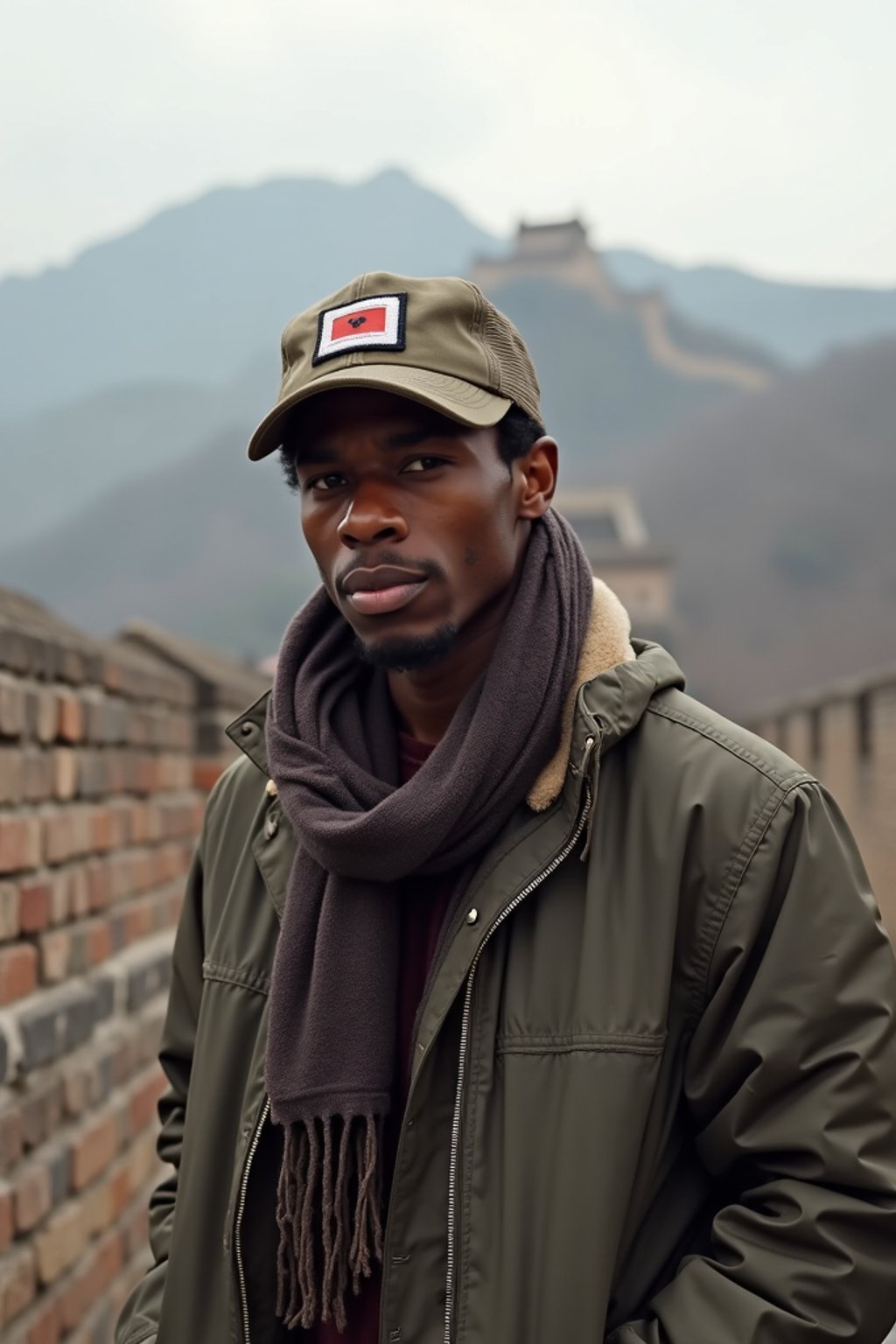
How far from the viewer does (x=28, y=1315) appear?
9.08ft

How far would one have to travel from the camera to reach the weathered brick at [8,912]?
107 inches

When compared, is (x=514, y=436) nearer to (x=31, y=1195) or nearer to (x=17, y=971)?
(x=17, y=971)

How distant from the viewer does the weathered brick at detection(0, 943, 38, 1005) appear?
2727 mm

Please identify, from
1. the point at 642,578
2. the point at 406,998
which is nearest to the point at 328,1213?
the point at 406,998

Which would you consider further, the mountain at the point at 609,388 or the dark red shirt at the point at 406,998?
the mountain at the point at 609,388

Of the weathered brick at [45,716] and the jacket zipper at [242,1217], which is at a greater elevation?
the weathered brick at [45,716]

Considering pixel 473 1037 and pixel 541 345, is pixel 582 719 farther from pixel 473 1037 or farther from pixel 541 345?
pixel 541 345

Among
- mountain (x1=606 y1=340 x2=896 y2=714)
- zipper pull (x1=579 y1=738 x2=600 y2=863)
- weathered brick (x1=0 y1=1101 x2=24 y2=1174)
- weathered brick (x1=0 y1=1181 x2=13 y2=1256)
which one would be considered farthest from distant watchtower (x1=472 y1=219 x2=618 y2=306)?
zipper pull (x1=579 y1=738 x2=600 y2=863)

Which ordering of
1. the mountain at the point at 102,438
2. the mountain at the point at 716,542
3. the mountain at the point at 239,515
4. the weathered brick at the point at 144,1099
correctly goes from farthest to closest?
the mountain at the point at 102,438, the mountain at the point at 239,515, the mountain at the point at 716,542, the weathered brick at the point at 144,1099

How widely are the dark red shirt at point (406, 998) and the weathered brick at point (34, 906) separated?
3.81ft

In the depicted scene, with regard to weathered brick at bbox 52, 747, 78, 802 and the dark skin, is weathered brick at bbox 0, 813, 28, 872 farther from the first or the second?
the dark skin

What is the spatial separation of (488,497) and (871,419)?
9653 cm

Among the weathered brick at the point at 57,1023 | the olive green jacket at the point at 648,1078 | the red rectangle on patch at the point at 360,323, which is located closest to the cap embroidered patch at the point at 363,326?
the red rectangle on patch at the point at 360,323

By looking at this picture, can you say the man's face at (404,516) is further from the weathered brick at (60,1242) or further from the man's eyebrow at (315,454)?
the weathered brick at (60,1242)
